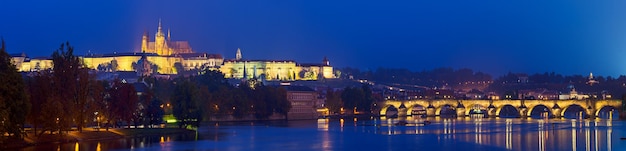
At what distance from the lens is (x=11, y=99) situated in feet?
135

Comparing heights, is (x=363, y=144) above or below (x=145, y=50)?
below

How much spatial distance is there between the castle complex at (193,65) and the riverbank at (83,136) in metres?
108

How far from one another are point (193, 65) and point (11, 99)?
14649 centimetres

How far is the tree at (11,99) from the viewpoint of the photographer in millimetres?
39750

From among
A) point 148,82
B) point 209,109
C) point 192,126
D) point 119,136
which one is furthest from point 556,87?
point 119,136

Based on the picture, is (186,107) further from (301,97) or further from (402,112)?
(402,112)

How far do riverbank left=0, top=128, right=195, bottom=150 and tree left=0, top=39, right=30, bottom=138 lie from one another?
785mm

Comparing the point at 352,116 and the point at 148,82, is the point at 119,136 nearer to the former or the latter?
the point at 148,82

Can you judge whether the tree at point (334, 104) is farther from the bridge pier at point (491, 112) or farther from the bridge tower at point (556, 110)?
the bridge tower at point (556, 110)

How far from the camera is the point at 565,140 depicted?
54.9 metres

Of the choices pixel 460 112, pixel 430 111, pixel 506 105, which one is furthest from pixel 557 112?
pixel 430 111

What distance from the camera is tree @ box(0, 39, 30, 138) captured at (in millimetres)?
39750

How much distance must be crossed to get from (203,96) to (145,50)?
114m

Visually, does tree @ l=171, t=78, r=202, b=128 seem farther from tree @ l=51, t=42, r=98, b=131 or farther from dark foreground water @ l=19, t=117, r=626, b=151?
tree @ l=51, t=42, r=98, b=131
